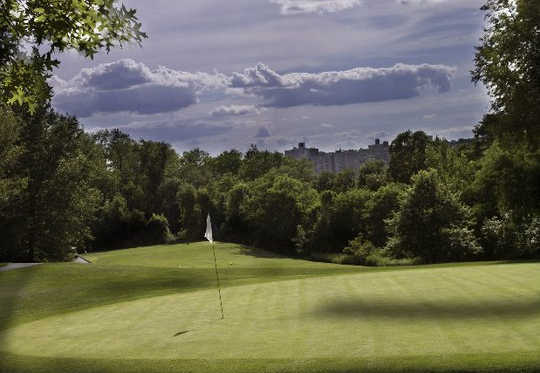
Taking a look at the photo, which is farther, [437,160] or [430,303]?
[437,160]

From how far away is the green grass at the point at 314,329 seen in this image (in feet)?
30.9

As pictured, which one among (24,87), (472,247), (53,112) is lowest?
(472,247)

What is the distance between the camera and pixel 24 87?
12773 millimetres

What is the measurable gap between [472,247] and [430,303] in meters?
32.6

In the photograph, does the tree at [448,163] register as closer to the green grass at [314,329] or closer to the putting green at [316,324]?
the green grass at [314,329]

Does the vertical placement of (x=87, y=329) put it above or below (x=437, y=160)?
below

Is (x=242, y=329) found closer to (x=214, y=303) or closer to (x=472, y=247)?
(x=214, y=303)

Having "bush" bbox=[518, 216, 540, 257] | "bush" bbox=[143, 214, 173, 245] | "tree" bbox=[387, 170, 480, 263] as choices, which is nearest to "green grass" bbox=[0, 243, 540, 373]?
"bush" bbox=[518, 216, 540, 257]

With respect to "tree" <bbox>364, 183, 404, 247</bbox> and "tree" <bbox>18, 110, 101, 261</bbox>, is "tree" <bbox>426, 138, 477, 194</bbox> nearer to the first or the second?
"tree" <bbox>364, 183, 404, 247</bbox>

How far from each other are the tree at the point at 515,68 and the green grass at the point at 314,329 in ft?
18.6

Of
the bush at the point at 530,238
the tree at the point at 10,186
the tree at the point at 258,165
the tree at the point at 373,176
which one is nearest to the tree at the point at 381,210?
the bush at the point at 530,238

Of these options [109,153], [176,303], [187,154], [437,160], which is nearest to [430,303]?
[176,303]

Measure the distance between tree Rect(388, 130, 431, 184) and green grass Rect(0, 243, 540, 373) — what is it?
6266 centimetres

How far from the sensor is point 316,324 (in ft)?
39.4
